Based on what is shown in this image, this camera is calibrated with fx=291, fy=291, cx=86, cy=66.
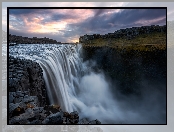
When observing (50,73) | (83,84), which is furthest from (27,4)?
(83,84)

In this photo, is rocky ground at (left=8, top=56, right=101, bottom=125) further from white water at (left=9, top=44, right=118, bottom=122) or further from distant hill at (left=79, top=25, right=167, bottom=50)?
distant hill at (left=79, top=25, right=167, bottom=50)

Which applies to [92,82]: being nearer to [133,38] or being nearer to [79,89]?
[79,89]

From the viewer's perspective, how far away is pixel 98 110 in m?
4.20

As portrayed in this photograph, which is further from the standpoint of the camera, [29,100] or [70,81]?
[70,81]

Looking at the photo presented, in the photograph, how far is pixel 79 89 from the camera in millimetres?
4227

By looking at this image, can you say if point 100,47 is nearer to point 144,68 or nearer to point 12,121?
point 144,68

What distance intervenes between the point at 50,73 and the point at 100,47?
829 millimetres

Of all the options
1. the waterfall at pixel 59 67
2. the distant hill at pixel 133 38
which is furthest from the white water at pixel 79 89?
the distant hill at pixel 133 38

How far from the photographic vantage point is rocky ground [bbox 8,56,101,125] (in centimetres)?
402

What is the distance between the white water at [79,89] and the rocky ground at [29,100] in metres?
0.10

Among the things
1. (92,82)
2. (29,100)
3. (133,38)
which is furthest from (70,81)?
(133,38)

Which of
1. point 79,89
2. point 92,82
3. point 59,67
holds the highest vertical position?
point 59,67

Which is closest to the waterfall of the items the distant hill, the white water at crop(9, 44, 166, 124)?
the white water at crop(9, 44, 166, 124)

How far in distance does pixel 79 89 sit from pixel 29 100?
0.73 metres
